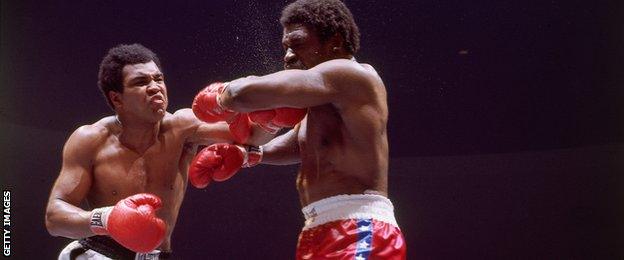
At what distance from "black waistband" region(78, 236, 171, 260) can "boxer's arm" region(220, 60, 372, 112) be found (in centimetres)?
93

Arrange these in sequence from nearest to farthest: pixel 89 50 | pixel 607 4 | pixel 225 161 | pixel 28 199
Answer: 1. pixel 225 161
2. pixel 28 199
3. pixel 89 50
4. pixel 607 4

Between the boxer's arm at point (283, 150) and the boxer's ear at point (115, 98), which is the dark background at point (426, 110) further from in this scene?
the boxer's arm at point (283, 150)

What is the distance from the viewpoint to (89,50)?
4340mm

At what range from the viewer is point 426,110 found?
4.69 meters

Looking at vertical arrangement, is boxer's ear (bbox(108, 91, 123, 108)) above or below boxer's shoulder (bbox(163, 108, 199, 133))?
above

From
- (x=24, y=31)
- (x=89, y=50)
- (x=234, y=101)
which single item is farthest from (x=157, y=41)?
(x=234, y=101)

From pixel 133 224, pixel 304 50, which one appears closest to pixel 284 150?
pixel 304 50

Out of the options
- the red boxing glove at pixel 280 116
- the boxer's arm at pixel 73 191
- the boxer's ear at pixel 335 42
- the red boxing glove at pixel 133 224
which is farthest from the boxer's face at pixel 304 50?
the boxer's arm at pixel 73 191

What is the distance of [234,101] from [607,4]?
3.69 m

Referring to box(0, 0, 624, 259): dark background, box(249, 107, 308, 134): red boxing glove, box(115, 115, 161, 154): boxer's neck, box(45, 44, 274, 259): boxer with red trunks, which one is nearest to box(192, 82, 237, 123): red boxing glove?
box(249, 107, 308, 134): red boxing glove

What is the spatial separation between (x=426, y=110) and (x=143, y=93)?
256 centimetres

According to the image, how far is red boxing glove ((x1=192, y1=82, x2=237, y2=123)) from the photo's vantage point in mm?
2070

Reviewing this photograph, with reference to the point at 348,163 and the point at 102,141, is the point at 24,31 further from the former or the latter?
the point at 348,163

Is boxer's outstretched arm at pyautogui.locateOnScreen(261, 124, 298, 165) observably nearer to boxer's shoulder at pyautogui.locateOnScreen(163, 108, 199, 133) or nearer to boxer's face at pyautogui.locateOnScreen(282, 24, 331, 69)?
boxer's face at pyautogui.locateOnScreen(282, 24, 331, 69)
